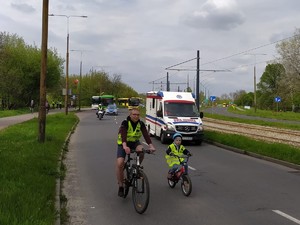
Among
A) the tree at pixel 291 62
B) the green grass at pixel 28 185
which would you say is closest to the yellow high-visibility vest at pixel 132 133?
the green grass at pixel 28 185

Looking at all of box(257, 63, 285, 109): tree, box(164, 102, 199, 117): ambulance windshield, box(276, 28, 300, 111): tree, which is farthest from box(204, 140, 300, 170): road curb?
box(257, 63, 285, 109): tree

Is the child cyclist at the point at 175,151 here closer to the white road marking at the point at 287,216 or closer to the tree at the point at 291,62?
the white road marking at the point at 287,216

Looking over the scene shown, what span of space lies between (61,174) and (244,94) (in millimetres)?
169985

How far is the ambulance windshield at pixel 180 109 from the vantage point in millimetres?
20516

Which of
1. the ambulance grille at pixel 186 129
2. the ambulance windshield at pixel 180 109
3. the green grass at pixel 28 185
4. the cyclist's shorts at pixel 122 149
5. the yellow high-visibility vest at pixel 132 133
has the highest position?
the ambulance windshield at pixel 180 109

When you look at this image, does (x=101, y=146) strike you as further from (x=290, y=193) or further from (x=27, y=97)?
(x=27, y=97)

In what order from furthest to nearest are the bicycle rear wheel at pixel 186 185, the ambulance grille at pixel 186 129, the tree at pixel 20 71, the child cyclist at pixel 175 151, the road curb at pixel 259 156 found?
1. the tree at pixel 20 71
2. the ambulance grille at pixel 186 129
3. the road curb at pixel 259 156
4. the child cyclist at pixel 175 151
5. the bicycle rear wheel at pixel 186 185

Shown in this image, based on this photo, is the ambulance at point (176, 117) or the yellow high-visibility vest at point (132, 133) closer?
the yellow high-visibility vest at point (132, 133)

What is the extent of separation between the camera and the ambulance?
1930cm

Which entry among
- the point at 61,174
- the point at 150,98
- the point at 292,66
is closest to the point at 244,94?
the point at 292,66

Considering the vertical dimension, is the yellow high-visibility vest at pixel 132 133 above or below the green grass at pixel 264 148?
above

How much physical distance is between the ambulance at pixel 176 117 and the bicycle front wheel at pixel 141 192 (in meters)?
12.0

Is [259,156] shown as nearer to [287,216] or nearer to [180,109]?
[180,109]

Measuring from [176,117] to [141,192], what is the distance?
1316 centimetres
